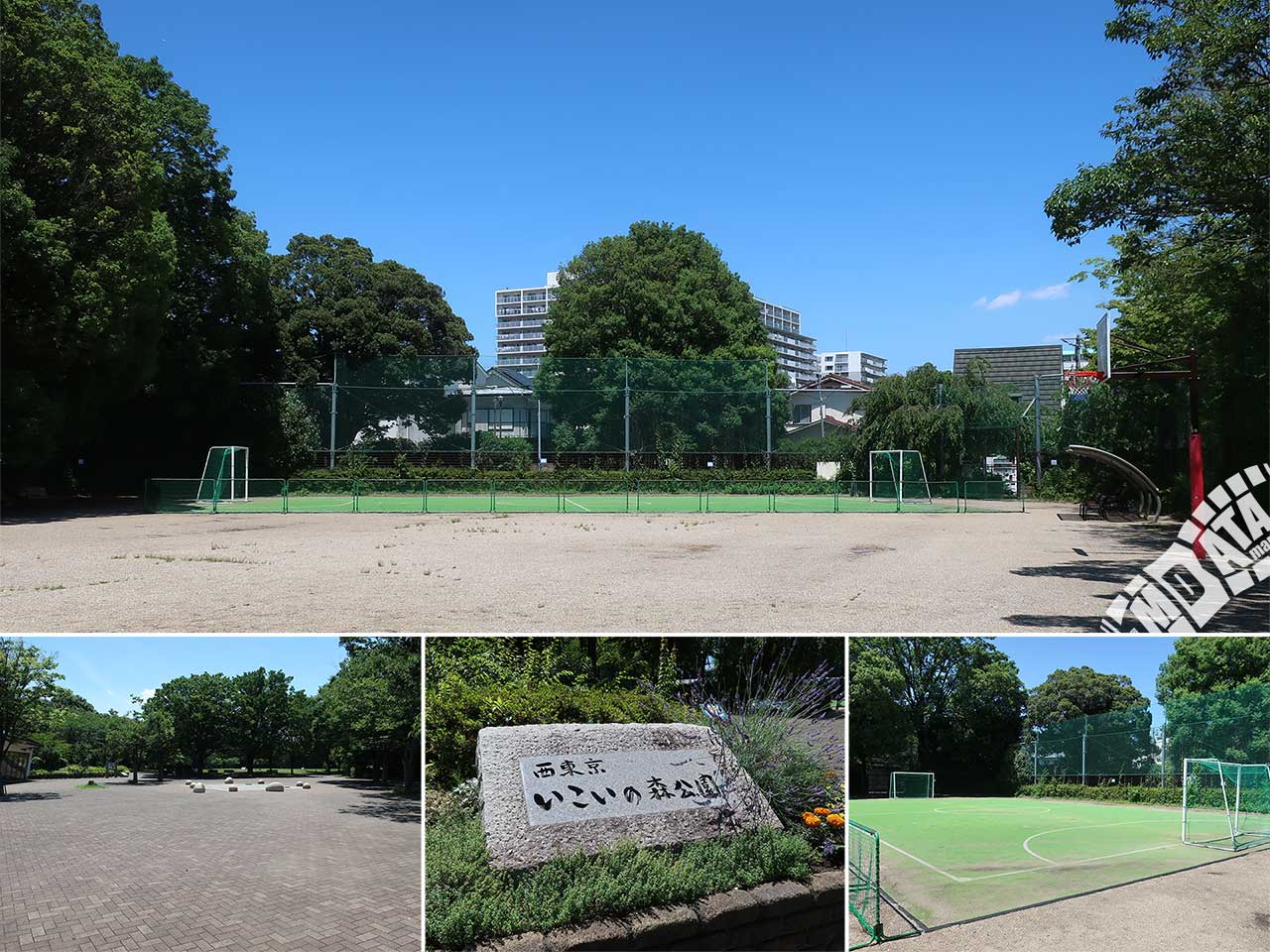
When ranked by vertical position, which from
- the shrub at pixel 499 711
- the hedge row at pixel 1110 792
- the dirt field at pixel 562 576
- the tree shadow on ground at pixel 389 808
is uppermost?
the dirt field at pixel 562 576

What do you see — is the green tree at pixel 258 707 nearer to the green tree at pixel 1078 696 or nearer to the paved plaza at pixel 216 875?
the paved plaza at pixel 216 875

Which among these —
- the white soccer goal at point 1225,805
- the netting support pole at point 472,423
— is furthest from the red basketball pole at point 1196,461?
the netting support pole at point 472,423

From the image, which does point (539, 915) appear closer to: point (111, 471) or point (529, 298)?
point (111, 471)

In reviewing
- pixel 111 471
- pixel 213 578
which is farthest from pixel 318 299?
pixel 213 578

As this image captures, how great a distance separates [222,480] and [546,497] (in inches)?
399

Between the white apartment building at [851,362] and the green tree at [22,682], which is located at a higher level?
the white apartment building at [851,362]

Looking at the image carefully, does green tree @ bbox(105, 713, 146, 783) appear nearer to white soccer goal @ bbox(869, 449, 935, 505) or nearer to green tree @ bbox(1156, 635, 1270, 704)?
green tree @ bbox(1156, 635, 1270, 704)

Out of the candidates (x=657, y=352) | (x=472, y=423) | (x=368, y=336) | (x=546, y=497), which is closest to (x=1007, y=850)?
(x=546, y=497)

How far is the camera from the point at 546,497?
3031 cm

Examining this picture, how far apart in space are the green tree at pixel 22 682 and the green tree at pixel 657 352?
26427 mm

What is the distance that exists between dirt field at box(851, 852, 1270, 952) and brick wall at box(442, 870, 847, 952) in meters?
0.42

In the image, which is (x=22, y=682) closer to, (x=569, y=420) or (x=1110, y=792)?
(x=1110, y=792)

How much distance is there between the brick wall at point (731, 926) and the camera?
4223 millimetres

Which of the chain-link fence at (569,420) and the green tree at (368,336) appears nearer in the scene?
the chain-link fence at (569,420)
